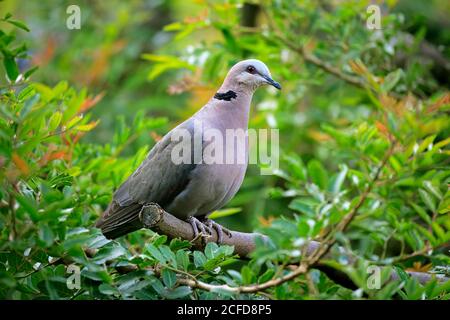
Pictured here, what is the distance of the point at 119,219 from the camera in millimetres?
3334

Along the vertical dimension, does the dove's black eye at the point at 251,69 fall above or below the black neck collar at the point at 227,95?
above

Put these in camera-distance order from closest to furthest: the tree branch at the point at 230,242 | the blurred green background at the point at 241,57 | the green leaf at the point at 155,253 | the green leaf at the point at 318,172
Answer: the tree branch at the point at 230,242 < the green leaf at the point at 155,253 < the green leaf at the point at 318,172 < the blurred green background at the point at 241,57

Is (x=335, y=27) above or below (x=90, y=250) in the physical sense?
above

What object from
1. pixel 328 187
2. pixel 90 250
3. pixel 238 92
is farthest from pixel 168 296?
pixel 238 92

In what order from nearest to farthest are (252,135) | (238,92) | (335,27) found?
1. (238,92)
2. (335,27)
3. (252,135)

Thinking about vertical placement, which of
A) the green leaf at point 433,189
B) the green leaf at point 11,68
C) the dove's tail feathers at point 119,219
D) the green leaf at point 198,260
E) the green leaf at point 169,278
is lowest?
the dove's tail feathers at point 119,219

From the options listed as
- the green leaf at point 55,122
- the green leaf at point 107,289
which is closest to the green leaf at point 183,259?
the green leaf at point 107,289

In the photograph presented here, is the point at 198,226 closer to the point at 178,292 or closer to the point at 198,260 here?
the point at 198,260

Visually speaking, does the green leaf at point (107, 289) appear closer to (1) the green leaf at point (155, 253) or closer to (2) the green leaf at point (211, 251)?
(1) the green leaf at point (155, 253)

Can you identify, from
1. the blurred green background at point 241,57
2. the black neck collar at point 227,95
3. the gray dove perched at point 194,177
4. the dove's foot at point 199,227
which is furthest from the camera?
the blurred green background at point 241,57

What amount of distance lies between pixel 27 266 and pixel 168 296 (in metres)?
0.56

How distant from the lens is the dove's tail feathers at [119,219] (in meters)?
3.32
